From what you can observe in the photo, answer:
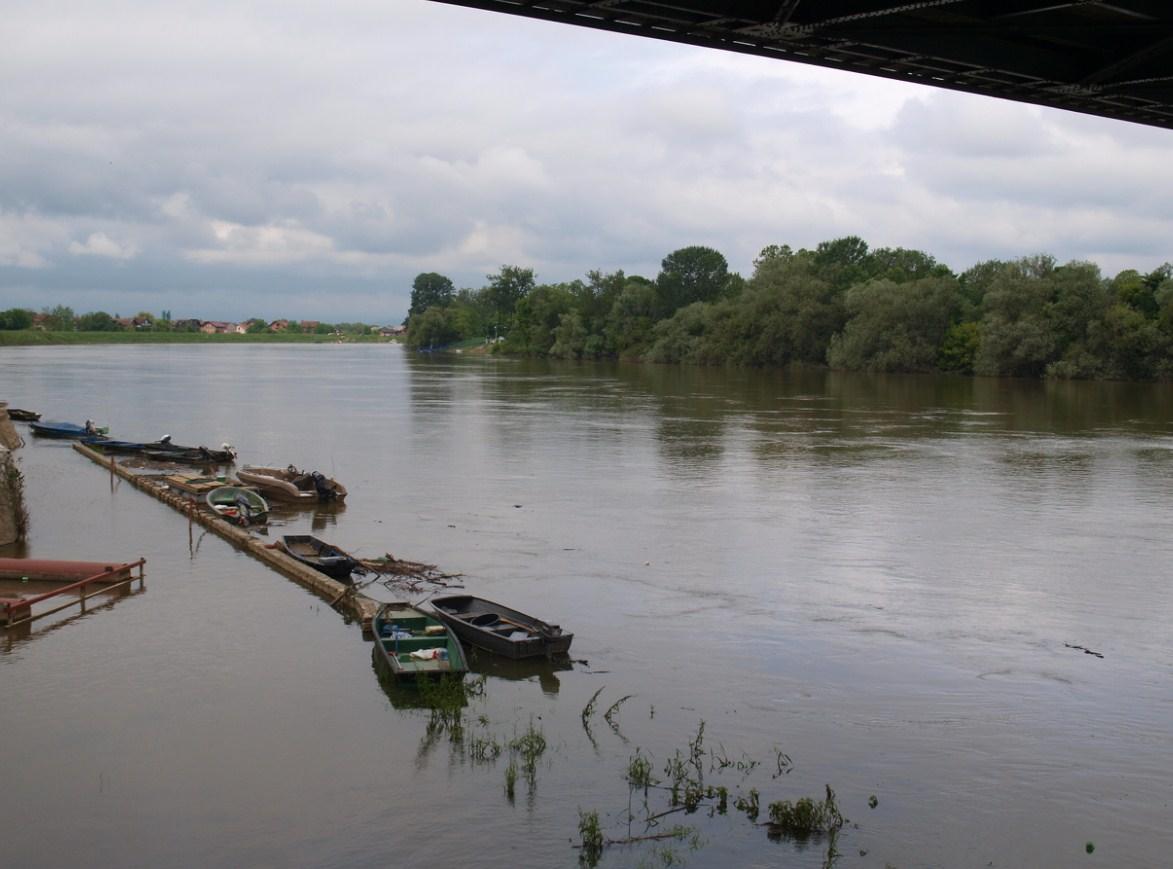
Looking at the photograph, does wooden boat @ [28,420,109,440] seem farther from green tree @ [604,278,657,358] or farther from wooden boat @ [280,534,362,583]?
green tree @ [604,278,657,358]

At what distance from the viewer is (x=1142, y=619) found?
19.7 metres

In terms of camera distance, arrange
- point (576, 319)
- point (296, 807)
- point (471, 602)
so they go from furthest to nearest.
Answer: point (576, 319)
point (471, 602)
point (296, 807)

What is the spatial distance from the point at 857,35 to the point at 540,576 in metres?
13.3

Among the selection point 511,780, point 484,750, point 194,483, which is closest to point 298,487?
point 194,483

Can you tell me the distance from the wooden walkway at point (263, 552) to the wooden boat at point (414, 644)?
3.62ft

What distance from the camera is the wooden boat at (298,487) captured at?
3169 centimetres

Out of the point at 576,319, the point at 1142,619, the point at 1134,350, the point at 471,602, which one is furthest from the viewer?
the point at 576,319

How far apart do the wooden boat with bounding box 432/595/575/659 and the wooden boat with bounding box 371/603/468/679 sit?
0.36m

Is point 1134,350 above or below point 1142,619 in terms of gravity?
above

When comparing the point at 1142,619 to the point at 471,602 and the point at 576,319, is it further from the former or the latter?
the point at 576,319

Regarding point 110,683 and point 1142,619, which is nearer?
point 110,683

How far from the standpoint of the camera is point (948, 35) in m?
13.1

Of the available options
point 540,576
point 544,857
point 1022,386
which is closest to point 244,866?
point 544,857

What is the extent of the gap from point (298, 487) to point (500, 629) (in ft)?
54.5
